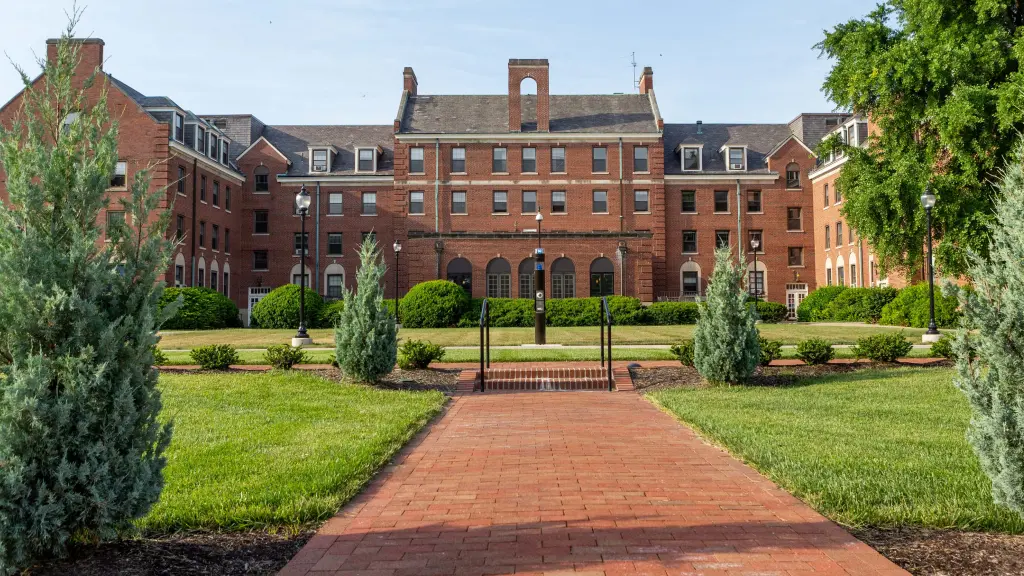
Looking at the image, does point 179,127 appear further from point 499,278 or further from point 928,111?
point 928,111

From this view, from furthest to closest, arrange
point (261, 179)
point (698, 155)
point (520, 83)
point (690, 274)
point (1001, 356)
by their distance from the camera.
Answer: point (261, 179) < point (698, 155) < point (690, 274) < point (520, 83) < point (1001, 356)

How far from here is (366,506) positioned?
549 cm

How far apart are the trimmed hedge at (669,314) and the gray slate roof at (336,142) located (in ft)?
70.1

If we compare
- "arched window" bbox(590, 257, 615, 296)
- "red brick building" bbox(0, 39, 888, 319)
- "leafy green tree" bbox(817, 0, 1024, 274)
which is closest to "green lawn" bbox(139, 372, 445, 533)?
"leafy green tree" bbox(817, 0, 1024, 274)

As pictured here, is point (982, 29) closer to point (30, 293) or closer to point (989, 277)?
point (989, 277)

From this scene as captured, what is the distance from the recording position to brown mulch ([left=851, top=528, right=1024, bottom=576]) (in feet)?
13.5

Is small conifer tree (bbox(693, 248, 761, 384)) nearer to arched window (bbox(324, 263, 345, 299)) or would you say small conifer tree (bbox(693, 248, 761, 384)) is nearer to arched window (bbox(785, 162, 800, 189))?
arched window (bbox(324, 263, 345, 299))

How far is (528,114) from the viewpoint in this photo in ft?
150

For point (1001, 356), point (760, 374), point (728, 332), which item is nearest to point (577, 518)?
point (1001, 356)

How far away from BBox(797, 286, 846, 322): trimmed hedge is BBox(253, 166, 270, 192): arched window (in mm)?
33823

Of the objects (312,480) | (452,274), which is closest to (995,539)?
(312,480)

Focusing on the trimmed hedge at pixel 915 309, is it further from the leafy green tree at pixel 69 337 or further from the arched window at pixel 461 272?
the leafy green tree at pixel 69 337

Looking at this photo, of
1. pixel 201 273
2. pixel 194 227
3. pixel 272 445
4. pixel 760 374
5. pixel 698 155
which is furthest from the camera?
pixel 698 155

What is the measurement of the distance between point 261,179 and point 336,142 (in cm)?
574
